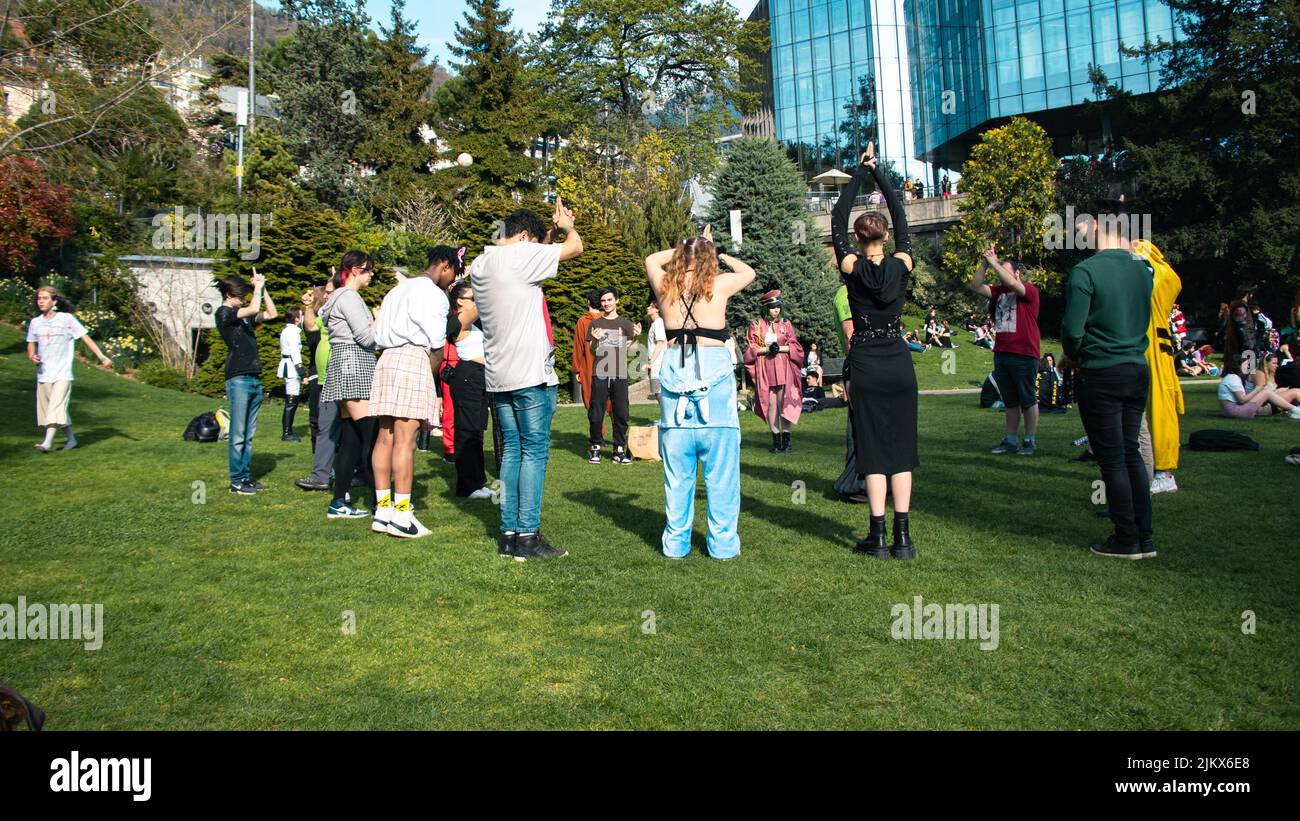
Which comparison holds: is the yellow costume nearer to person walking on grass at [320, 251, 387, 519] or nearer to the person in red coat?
the person in red coat

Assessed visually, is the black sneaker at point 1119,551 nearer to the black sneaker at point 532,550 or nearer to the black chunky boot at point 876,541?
the black chunky boot at point 876,541

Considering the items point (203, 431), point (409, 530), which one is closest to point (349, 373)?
point (409, 530)

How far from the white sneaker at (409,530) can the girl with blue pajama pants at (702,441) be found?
81.5 inches

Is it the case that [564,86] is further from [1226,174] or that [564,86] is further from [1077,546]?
[1077,546]

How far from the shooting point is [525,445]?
20.9 ft

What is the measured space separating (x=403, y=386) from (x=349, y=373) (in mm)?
961

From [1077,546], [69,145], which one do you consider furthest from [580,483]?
[69,145]

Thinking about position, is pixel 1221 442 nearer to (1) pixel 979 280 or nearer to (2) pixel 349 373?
(1) pixel 979 280

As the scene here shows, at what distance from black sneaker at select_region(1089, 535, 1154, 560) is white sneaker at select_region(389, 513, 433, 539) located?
480 cm

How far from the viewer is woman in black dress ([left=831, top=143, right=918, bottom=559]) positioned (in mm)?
6164

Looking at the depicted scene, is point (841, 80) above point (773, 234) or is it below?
above

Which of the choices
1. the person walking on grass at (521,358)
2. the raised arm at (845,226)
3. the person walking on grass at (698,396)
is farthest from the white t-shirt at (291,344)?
the raised arm at (845,226)

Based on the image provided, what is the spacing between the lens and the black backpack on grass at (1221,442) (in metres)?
10.6

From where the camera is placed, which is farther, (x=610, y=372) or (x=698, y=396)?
(x=610, y=372)
